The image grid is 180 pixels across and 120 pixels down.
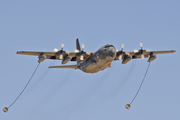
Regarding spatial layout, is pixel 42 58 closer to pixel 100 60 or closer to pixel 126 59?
pixel 100 60

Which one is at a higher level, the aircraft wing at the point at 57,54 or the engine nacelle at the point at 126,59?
the aircraft wing at the point at 57,54

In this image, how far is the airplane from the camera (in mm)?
51312

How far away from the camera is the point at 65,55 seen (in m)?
52.4

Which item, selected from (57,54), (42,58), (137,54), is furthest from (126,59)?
(42,58)

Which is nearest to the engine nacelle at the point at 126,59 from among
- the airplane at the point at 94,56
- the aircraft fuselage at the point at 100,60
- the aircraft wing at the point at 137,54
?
the airplane at the point at 94,56

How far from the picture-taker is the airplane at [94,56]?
168ft

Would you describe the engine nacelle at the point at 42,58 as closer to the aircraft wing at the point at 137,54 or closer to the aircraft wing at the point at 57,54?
the aircraft wing at the point at 57,54

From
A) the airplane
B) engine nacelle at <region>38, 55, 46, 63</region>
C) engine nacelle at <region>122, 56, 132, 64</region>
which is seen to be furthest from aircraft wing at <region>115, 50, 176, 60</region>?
engine nacelle at <region>38, 55, 46, 63</region>

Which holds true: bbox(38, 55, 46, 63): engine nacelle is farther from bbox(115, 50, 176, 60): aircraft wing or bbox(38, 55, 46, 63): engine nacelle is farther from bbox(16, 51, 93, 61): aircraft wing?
bbox(115, 50, 176, 60): aircraft wing

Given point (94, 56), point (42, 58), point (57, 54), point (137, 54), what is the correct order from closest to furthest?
point (42, 58) < point (57, 54) < point (94, 56) < point (137, 54)

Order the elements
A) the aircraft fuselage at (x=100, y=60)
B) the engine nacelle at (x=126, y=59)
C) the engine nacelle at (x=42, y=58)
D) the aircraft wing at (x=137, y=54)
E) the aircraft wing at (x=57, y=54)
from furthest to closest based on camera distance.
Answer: the aircraft wing at (x=137, y=54), the engine nacelle at (x=126, y=59), the aircraft fuselage at (x=100, y=60), the aircraft wing at (x=57, y=54), the engine nacelle at (x=42, y=58)

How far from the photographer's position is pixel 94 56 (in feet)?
177

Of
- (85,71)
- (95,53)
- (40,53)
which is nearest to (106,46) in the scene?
(95,53)

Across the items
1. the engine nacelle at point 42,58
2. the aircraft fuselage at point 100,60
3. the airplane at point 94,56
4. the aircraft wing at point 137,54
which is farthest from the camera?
the aircraft wing at point 137,54
